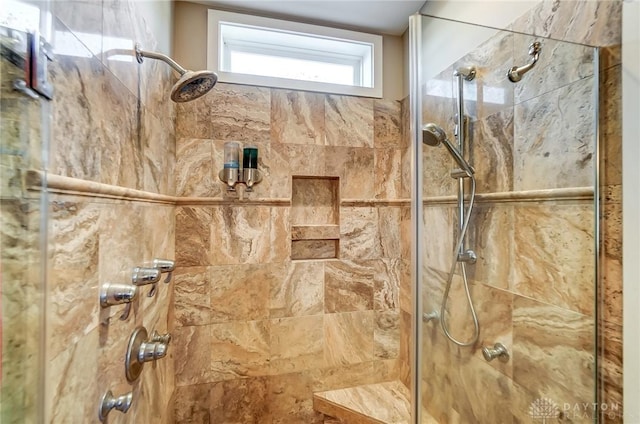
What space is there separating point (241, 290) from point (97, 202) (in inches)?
37.8

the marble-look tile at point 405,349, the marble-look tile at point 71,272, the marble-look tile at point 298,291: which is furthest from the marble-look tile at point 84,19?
the marble-look tile at point 405,349

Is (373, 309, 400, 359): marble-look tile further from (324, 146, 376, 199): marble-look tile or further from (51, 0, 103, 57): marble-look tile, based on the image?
(51, 0, 103, 57): marble-look tile

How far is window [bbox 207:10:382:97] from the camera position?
1.63 meters

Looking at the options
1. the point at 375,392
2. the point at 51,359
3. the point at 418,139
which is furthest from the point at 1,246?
the point at 375,392

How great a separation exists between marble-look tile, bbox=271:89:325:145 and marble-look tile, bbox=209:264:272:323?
0.76 metres

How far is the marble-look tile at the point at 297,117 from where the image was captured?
5.45ft

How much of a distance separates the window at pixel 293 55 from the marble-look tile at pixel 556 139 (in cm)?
97

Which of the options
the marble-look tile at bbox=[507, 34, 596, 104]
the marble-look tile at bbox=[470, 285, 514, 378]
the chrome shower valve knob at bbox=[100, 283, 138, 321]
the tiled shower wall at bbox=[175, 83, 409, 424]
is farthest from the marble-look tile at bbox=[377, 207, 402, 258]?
the chrome shower valve knob at bbox=[100, 283, 138, 321]

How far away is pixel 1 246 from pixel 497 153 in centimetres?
139

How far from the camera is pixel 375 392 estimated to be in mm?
1704

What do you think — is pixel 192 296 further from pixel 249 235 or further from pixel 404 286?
pixel 404 286

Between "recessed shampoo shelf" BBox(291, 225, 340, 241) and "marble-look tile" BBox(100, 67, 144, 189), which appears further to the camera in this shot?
"recessed shampoo shelf" BBox(291, 225, 340, 241)

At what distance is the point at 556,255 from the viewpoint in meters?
0.95

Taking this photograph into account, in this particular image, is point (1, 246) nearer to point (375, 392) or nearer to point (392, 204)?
point (392, 204)
